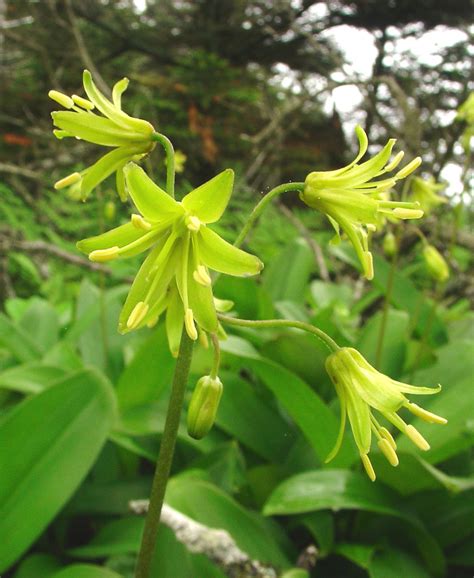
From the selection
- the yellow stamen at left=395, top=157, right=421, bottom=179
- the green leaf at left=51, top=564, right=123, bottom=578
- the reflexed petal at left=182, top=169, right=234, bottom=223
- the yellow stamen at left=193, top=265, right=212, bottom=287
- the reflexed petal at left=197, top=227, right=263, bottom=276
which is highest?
the yellow stamen at left=395, top=157, right=421, bottom=179

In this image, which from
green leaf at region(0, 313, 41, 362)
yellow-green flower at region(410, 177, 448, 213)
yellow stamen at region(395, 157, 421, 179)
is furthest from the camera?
yellow-green flower at region(410, 177, 448, 213)

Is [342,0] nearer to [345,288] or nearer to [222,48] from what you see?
[222,48]

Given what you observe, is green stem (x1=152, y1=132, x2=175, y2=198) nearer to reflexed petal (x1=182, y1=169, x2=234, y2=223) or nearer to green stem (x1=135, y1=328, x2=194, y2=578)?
reflexed petal (x1=182, y1=169, x2=234, y2=223)

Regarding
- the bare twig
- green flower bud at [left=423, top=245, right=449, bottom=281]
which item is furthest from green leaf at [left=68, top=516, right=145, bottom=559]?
green flower bud at [left=423, top=245, right=449, bottom=281]

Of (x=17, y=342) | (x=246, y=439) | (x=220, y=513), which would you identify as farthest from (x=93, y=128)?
(x=17, y=342)

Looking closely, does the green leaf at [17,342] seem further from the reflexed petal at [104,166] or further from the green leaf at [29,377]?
the reflexed petal at [104,166]

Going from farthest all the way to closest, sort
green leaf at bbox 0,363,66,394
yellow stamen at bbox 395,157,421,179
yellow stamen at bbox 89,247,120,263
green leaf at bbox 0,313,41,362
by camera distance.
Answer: green leaf at bbox 0,313,41,362
green leaf at bbox 0,363,66,394
yellow stamen at bbox 395,157,421,179
yellow stamen at bbox 89,247,120,263

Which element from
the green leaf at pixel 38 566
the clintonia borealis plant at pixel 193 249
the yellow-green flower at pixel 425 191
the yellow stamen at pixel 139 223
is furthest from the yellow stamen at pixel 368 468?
the yellow-green flower at pixel 425 191
